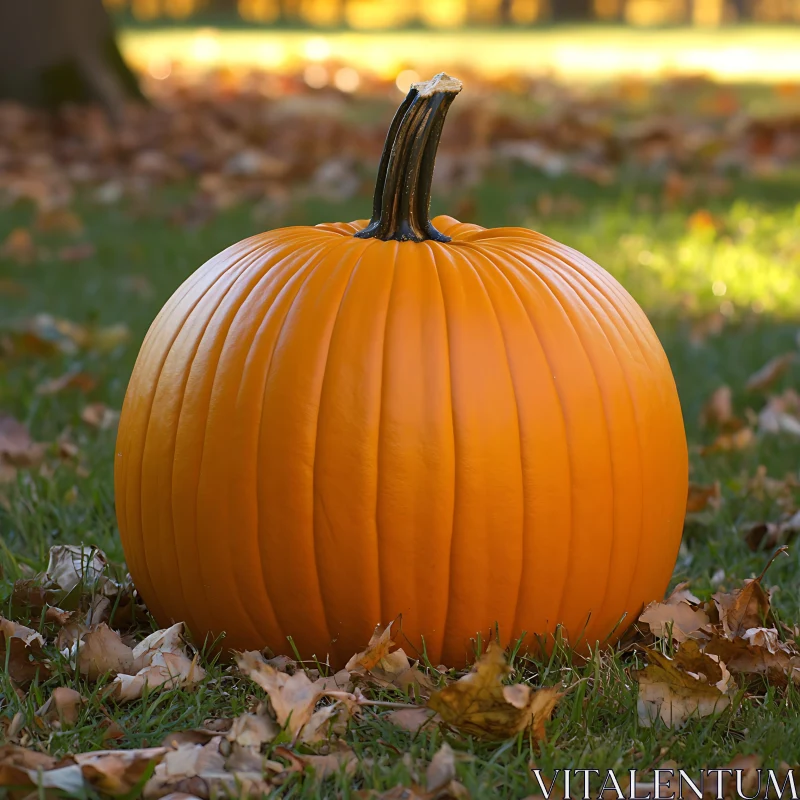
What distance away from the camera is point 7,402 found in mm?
3830

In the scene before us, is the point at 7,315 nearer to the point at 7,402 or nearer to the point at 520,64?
the point at 7,402

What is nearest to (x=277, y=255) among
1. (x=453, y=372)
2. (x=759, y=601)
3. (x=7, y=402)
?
(x=453, y=372)

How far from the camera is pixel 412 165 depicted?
2.38 meters

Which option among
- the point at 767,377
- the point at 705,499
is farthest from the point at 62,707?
the point at 767,377

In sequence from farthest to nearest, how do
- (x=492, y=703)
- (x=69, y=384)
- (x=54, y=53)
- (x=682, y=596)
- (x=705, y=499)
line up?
(x=54, y=53) < (x=69, y=384) < (x=705, y=499) < (x=682, y=596) < (x=492, y=703)

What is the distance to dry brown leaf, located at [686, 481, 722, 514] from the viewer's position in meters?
3.10

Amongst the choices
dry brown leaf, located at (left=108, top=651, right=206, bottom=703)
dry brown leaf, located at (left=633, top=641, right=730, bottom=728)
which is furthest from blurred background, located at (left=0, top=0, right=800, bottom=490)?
dry brown leaf, located at (left=633, top=641, right=730, bottom=728)

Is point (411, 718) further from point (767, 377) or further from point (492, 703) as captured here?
point (767, 377)

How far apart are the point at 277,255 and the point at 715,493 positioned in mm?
1407

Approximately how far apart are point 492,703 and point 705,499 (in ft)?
4.50

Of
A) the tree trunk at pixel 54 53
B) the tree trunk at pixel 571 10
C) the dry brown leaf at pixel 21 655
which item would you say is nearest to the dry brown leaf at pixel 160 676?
the dry brown leaf at pixel 21 655

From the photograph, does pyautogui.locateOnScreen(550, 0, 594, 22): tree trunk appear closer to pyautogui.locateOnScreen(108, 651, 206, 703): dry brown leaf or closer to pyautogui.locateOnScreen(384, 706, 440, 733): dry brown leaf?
pyautogui.locateOnScreen(108, 651, 206, 703): dry brown leaf

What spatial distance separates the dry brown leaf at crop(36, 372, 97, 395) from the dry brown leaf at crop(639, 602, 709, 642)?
219 cm

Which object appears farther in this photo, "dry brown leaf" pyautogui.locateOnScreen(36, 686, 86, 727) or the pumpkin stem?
the pumpkin stem
